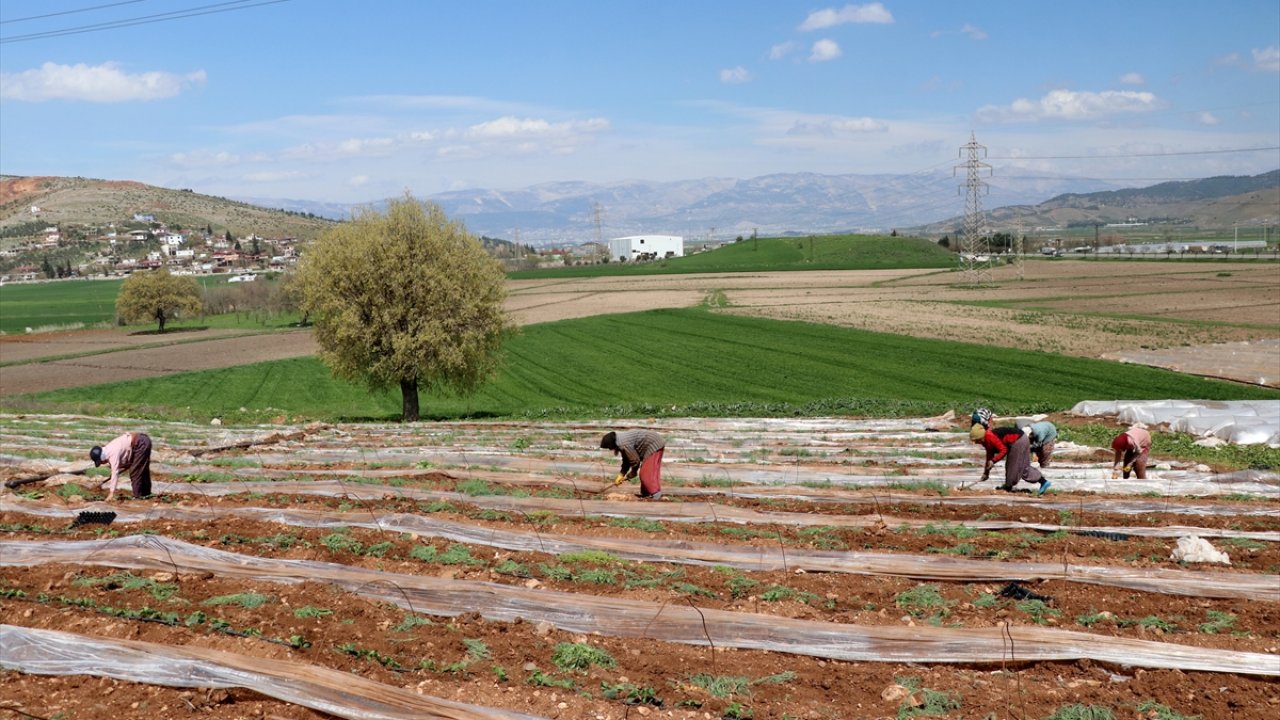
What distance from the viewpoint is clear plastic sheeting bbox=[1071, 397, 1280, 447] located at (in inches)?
1077

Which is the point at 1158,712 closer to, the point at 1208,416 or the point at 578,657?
the point at 578,657

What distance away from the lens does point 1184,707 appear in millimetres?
8891

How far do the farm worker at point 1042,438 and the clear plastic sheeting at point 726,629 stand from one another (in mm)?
7369

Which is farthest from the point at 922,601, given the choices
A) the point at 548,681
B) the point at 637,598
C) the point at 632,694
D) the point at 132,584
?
the point at 132,584

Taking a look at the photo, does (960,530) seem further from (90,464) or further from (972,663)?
(90,464)

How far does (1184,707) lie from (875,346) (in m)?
58.3

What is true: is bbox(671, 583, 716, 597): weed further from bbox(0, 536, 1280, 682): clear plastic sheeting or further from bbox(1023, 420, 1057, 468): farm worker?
bbox(1023, 420, 1057, 468): farm worker

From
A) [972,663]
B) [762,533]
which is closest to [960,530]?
[762,533]

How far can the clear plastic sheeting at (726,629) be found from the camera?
9695mm

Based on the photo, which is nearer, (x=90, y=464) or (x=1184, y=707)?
(x=1184, y=707)

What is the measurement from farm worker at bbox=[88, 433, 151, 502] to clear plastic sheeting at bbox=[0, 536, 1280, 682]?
19.3ft

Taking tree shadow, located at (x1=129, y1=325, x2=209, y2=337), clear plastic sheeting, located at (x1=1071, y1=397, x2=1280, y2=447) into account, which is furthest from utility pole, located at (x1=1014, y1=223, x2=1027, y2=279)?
tree shadow, located at (x1=129, y1=325, x2=209, y2=337)

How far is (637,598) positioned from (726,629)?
147 cm

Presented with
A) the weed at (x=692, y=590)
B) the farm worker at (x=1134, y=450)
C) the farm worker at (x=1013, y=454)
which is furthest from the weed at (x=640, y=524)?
the farm worker at (x=1134, y=450)
